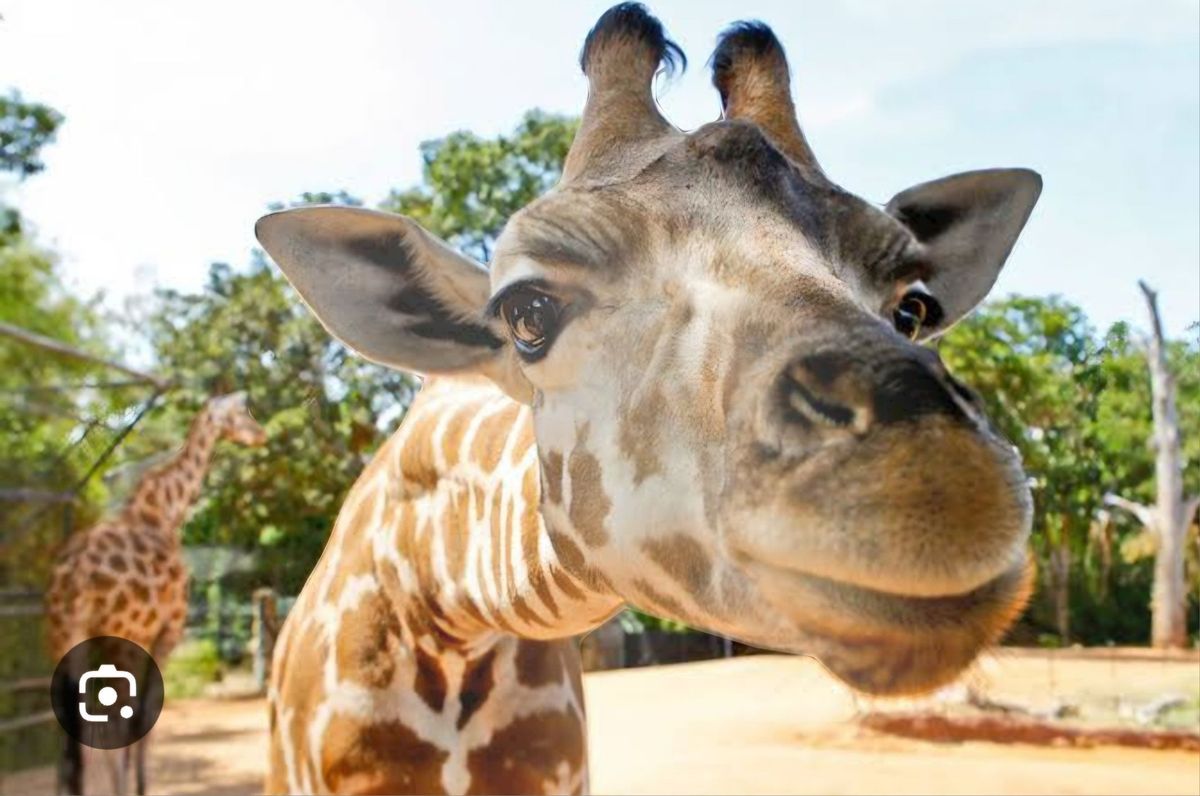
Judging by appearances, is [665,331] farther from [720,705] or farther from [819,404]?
[720,705]

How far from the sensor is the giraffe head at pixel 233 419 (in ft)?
33.8

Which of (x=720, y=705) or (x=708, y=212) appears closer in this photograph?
(x=708, y=212)

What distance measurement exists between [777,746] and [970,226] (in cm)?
924

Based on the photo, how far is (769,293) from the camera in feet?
5.43

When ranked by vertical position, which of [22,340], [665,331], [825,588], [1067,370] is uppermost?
[1067,370]

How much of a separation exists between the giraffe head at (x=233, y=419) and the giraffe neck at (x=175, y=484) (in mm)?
82

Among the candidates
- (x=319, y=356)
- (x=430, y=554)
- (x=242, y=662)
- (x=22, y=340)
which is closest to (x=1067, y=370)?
(x=319, y=356)

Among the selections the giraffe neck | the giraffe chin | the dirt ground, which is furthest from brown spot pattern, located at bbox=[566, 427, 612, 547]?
the giraffe neck

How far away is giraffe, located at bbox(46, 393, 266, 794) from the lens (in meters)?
8.48

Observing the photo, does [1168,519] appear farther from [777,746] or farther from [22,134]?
[22,134]

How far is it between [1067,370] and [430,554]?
847 inches

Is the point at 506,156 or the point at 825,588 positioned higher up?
the point at 506,156
